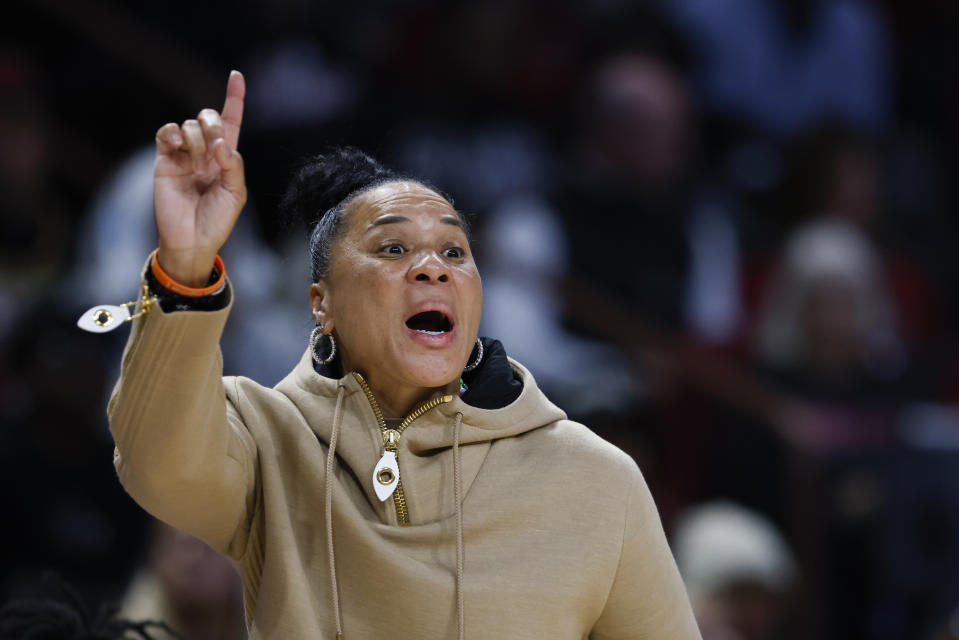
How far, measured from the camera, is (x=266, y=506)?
206 cm

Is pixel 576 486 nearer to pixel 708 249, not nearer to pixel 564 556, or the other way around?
pixel 564 556

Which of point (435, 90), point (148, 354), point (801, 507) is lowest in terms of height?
point (801, 507)

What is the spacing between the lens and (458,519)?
2023mm

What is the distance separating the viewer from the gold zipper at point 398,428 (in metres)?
2.06

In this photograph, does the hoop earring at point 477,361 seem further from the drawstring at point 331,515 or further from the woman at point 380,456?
the drawstring at point 331,515

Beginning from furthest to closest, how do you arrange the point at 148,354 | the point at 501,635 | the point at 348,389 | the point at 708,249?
the point at 708,249, the point at 348,389, the point at 501,635, the point at 148,354

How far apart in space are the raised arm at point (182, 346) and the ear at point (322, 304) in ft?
0.95

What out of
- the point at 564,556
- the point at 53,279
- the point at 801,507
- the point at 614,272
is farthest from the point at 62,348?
the point at 564,556

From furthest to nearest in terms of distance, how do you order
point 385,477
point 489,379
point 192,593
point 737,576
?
1. point 737,576
2. point 192,593
3. point 489,379
4. point 385,477

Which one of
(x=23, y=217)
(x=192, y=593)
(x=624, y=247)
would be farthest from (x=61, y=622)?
(x=624, y=247)

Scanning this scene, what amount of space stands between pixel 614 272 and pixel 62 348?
2005mm

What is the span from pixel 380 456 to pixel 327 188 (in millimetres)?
450

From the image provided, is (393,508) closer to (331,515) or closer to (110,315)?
(331,515)

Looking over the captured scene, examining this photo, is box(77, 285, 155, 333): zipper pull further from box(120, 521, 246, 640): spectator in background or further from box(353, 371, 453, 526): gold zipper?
box(120, 521, 246, 640): spectator in background
